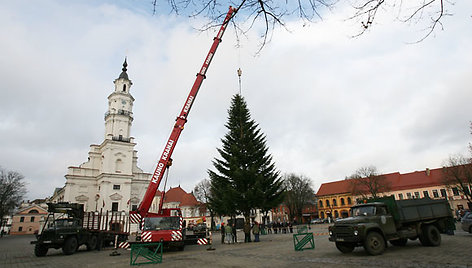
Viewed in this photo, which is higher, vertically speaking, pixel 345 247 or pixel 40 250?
pixel 40 250

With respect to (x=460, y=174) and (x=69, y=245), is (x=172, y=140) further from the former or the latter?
(x=460, y=174)

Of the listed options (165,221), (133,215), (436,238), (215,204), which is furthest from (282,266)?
(215,204)

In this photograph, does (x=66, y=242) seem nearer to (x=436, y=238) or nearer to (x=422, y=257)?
(x=422, y=257)

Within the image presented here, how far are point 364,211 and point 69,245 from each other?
15.9m

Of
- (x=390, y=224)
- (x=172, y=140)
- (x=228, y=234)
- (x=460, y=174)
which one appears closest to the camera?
(x=390, y=224)

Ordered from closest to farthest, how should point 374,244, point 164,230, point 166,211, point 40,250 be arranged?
point 374,244 < point 164,230 < point 40,250 < point 166,211

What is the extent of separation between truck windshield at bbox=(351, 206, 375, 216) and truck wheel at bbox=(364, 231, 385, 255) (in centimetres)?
87

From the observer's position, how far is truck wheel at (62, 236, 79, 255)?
48.2 feet

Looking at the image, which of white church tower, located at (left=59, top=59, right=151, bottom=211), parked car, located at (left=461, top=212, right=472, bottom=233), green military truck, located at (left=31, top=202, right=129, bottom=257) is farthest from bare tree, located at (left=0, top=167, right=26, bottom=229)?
parked car, located at (left=461, top=212, right=472, bottom=233)

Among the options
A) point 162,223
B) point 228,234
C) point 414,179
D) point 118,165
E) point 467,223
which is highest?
point 118,165

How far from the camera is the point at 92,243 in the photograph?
17.3m

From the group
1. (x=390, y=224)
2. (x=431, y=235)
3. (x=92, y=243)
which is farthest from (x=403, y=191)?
(x=92, y=243)

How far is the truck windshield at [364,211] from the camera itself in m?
10.2

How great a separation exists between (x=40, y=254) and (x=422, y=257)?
713 inches
